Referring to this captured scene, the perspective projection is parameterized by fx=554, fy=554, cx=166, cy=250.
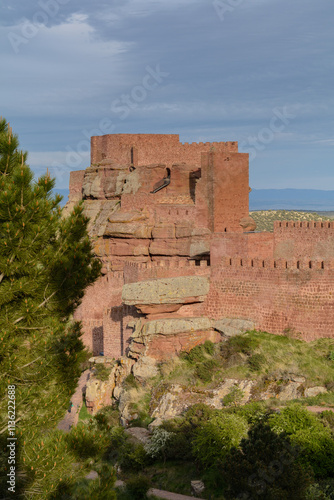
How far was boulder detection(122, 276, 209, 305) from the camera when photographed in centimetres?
2342

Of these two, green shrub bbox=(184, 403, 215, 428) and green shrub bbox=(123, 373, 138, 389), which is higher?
green shrub bbox=(123, 373, 138, 389)

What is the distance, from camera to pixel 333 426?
55.2 ft

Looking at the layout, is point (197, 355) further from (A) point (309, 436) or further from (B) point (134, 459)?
(A) point (309, 436)

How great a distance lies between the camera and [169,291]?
23.4 meters

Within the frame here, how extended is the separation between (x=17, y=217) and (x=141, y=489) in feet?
31.4

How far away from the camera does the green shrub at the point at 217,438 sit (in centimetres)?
1706

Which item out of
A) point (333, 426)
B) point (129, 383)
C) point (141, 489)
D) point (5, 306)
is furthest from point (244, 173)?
point (5, 306)

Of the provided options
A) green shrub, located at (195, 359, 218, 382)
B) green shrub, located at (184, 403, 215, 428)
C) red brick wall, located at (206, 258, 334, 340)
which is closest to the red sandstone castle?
red brick wall, located at (206, 258, 334, 340)

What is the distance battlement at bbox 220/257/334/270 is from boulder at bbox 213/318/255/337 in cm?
228

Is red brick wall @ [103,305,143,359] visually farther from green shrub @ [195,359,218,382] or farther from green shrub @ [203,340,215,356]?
green shrub @ [195,359,218,382]

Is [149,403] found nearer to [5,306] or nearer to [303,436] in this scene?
[303,436]

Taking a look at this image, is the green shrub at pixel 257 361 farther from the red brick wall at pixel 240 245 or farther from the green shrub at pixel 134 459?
the green shrub at pixel 134 459

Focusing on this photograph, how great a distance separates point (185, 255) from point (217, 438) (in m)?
14.4

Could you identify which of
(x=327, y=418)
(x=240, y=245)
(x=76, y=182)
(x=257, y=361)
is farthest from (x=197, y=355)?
(x=76, y=182)
